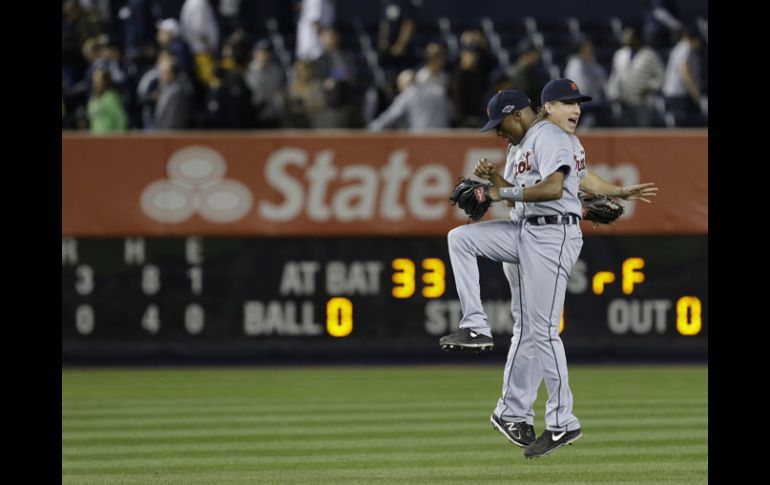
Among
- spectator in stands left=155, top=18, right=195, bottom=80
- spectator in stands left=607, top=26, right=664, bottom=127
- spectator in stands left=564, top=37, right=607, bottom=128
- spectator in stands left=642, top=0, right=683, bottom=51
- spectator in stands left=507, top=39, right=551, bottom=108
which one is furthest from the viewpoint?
spectator in stands left=642, top=0, right=683, bottom=51

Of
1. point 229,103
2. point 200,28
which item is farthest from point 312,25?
point 229,103

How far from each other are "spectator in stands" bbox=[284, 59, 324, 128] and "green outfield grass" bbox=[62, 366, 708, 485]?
2960 millimetres

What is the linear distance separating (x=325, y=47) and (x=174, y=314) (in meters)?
4.63

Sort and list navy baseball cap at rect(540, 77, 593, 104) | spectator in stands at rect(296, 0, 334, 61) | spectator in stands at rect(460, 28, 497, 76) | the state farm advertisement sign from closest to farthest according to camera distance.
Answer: navy baseball cap at rect(540, 77, 593, 104)
the state farm advertisement sign
spectator in stands at rect(460, 28, 497, 76)
spectator in stands at rect(296, 0, 334, 61)

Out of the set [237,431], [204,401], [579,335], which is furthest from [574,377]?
[237,431]

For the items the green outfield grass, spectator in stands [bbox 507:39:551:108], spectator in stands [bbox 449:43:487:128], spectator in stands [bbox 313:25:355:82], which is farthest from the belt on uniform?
spectator in stands [bbox 313:25:355:82]

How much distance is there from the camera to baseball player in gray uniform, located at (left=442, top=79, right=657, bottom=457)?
31.7ft

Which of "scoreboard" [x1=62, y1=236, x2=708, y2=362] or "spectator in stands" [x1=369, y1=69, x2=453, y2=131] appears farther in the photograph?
"spectator in stands" [x1=369, y1=69, x2=453, y2=131]

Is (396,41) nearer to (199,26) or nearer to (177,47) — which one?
(199,26)

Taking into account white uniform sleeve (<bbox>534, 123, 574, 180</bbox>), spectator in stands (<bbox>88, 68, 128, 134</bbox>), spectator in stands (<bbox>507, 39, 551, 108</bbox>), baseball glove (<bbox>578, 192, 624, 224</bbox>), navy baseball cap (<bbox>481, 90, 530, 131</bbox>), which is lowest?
baseball glove (<bbox>578, 192, 624, 224</bbox>)

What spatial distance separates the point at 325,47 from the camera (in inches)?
833

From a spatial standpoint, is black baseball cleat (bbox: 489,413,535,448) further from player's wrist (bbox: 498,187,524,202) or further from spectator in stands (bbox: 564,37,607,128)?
spectator in stands (bbox: 564,37,607,128)

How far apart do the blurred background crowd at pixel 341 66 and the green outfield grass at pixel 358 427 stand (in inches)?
122
